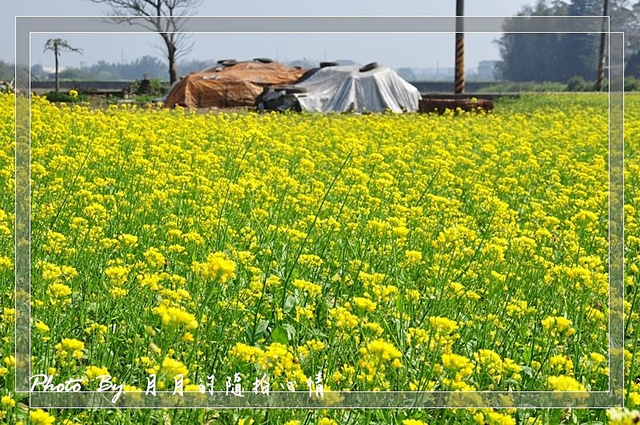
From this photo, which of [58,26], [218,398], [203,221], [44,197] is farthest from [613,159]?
[44,197]

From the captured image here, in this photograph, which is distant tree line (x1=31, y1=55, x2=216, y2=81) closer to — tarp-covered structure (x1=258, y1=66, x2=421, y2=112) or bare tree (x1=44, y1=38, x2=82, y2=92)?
bare tree (x1=44, y1=38, x2=82, y2=92)

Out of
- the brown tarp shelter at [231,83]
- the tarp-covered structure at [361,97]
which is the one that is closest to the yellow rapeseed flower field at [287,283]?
the brown tarp shelter at [231,83]

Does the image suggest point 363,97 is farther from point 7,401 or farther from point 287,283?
point 7,401

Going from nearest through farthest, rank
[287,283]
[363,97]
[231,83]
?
1. [287,283]
2. [231,83]
3. [363,97]

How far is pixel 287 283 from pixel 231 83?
1212 mm

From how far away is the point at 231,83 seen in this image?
11.6 ft

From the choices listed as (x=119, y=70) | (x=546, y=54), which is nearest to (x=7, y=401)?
(x=119, y=70)

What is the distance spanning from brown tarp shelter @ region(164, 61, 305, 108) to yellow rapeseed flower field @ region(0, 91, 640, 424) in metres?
0.18

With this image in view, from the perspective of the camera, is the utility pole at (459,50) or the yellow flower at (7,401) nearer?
the yellow flower at (7,401)

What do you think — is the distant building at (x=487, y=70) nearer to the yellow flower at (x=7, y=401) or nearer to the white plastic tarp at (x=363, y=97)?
the yellow flower at (x=7, y=401)

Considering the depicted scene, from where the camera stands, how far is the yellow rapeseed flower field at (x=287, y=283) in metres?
2.04

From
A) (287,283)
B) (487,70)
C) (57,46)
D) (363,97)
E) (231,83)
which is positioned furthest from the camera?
(363,97)

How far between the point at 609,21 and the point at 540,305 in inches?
46.6

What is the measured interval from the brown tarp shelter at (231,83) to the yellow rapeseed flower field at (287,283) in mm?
181
